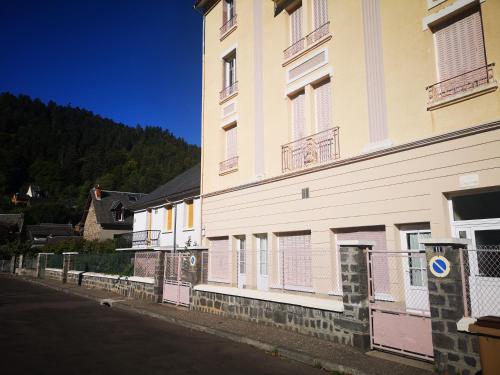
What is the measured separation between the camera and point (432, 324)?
224 inches

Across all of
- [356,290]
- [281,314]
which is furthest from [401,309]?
[281,314]

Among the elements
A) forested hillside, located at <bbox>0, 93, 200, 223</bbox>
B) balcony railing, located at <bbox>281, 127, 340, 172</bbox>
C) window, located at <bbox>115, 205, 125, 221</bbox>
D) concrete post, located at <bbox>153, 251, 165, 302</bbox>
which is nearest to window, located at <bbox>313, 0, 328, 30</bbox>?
balcony railing, located at <bbox>281, 127, 340, 172</bbox>

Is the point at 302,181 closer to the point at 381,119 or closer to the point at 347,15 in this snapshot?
the point at 381,119

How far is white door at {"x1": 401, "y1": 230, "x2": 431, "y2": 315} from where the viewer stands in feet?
26.3

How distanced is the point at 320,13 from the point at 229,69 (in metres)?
4.87

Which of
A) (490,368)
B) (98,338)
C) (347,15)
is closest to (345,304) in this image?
(490,368)

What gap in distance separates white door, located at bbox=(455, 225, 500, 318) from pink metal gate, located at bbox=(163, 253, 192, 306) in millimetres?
7533

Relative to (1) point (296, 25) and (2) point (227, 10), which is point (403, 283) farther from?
(2) point (227, 10)

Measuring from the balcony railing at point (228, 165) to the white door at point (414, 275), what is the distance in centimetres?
656

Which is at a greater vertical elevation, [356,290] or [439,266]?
[439,266]

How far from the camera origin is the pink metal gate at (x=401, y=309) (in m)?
6.08

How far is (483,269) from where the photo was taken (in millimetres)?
7223

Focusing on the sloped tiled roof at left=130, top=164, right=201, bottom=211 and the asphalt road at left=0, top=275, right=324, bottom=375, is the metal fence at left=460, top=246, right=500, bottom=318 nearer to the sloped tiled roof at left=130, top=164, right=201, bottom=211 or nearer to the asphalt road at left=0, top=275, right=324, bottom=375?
the asphalt road at left=0, top=275, right=324, bottom=375

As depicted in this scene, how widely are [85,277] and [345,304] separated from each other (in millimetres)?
16448
